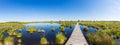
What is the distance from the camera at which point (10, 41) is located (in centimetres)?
4812

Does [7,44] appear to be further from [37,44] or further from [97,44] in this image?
[97,44]

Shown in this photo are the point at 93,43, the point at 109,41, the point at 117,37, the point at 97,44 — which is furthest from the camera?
the point at 117,37

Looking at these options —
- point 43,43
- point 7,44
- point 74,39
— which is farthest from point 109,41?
point 7,44

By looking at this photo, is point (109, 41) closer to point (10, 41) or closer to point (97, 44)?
point (97, 44)

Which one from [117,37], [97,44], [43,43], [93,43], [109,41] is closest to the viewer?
[109,41]

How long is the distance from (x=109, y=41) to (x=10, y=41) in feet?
81.6

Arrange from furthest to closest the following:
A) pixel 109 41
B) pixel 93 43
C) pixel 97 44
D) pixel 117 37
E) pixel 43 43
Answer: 1. pixel 117 37
2. pixel 43 43
3. pixel 93 43
4. pixel 97 44
5. pixel 109 41

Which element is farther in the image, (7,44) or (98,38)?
(7,44)

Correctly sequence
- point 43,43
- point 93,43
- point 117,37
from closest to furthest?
1. point 93,43
2. point 43,43
3. point 117,37

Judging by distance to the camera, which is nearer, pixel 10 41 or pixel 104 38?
pixel 104 38

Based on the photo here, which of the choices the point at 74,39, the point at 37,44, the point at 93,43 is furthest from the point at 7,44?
the point at 93,43

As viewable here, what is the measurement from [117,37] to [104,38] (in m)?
25.1

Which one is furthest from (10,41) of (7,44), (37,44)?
(37,44)

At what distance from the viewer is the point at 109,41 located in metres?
39.6
